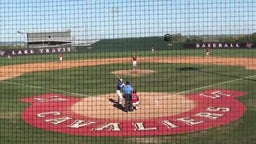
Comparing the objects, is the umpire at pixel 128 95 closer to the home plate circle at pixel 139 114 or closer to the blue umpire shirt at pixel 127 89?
the blue umpire shirt at pixel 127 89

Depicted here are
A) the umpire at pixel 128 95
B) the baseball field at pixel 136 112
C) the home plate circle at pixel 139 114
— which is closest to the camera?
the baseball field at pixel 136 112

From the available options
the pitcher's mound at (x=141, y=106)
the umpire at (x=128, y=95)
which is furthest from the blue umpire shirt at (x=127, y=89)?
the pitcher's mound at (x=141, y=106)

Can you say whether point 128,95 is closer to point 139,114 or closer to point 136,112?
point 136,112

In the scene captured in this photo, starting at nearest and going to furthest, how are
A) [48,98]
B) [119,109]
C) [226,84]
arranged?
[119,109], [48,98], [226,84]

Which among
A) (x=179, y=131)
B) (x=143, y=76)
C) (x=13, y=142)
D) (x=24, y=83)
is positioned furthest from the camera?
(x=143, y=76)

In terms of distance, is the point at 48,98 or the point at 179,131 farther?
the point at 48,98

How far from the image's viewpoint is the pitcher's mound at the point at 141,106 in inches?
436

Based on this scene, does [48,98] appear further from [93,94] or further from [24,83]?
[24,83]

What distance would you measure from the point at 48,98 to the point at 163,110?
5.06 meters

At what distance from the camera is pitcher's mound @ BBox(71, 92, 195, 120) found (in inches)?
436

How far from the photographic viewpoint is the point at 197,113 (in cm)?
1101

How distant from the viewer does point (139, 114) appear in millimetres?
11117

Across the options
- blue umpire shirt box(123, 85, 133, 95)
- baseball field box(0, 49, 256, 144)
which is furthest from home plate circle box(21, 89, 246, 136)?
blue umpire shirt box(123, 85, 133, 95)

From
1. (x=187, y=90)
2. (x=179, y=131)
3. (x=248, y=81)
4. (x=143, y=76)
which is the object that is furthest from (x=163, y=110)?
(x=143, y=76)
